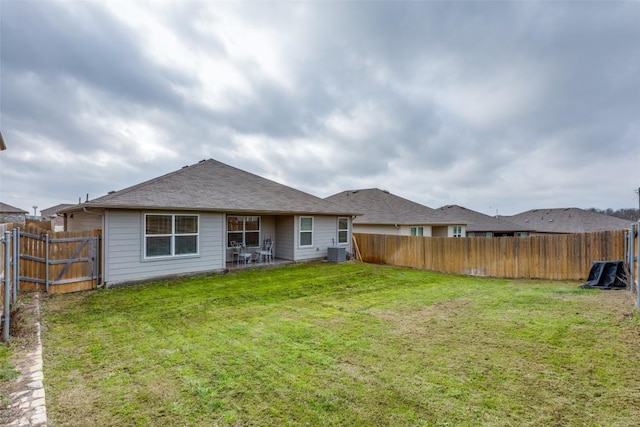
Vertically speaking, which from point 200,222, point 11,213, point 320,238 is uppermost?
point 11,213

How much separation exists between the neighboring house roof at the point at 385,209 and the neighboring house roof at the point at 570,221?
1430cm

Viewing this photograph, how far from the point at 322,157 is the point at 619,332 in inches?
709

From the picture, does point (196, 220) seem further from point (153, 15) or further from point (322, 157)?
point (322, 157)

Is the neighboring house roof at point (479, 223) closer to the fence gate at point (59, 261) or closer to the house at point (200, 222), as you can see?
the house at point (200, 222)

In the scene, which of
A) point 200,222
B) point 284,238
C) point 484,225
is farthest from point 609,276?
point 484,225

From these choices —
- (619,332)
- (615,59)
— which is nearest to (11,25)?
(619,332)

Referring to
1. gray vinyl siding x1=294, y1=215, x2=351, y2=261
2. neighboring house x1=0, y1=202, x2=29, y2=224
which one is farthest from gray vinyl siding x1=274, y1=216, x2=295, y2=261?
neighboring house x1=0, y1=202, x2=29, y2=224

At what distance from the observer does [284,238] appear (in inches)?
557

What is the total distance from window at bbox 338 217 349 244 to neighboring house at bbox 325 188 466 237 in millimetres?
3114

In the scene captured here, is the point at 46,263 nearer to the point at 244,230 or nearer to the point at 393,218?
the point at 244,230

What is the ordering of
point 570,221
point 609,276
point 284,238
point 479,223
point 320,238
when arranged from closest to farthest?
point 609,276, point 284,238, point 320,238, point 479,223, point 570,221

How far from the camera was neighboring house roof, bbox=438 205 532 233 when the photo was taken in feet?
84.5

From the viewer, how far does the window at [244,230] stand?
13031 millimetres

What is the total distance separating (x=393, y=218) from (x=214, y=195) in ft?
36.5
